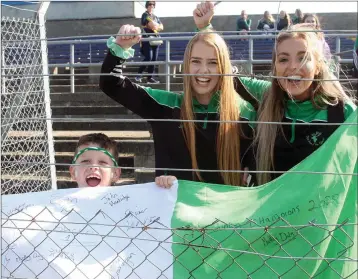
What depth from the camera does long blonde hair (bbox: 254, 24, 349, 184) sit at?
8.55ft

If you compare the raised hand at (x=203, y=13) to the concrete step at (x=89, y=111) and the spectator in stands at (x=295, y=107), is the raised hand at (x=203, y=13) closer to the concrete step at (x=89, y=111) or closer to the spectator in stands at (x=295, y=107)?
the spectator in stands at (x=295, y=107)

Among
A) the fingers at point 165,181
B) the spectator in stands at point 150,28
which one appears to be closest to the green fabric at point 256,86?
the fingers at point 165,181

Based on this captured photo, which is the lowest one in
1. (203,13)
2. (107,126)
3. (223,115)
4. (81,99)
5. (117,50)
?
(107,126)

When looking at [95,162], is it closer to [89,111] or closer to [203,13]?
[203,13]

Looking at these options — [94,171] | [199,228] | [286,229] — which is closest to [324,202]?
[286,229]

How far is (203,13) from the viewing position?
296 cm

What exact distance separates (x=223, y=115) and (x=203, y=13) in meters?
0.58

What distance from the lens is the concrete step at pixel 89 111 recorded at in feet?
29.4

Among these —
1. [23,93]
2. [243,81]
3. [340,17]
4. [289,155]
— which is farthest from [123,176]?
[340,17]

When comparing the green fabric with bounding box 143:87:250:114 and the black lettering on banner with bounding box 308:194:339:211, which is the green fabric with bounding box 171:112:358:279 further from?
the green fabric with bounding box 143:87:250:114

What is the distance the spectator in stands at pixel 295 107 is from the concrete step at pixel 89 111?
20.6 ft

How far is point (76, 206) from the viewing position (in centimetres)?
247

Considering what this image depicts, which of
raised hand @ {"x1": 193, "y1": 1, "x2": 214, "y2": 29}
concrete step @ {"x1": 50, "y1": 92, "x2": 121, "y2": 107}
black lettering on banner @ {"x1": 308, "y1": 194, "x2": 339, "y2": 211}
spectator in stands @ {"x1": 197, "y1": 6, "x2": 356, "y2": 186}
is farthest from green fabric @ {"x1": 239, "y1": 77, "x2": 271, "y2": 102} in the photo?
concrete step @ {"x1": 50, "y1": 92, "x2": 121, "y2": 107}

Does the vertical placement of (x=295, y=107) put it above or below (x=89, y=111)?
above
